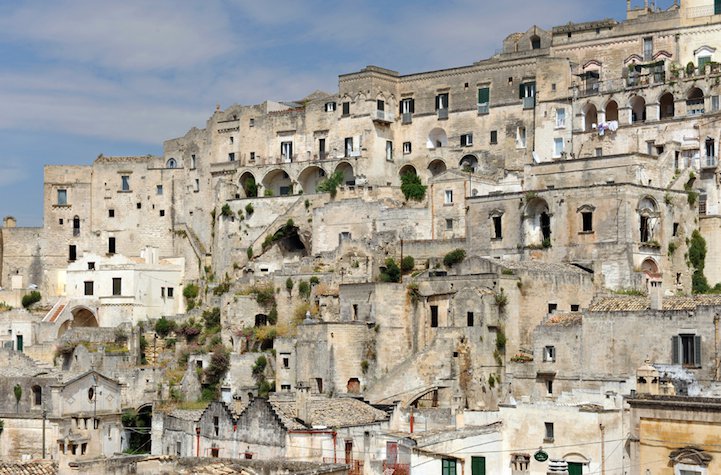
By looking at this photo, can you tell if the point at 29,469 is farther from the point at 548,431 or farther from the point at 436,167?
the point at 436,167

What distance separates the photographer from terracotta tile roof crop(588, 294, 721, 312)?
45.9 metres

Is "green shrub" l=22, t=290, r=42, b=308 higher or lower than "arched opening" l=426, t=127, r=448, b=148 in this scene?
lower

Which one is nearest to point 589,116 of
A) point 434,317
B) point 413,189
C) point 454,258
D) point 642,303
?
point 413,189

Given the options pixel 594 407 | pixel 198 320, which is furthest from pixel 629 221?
pixel 198 320

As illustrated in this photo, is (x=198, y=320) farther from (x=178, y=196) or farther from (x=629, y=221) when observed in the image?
(x=629, y=221)

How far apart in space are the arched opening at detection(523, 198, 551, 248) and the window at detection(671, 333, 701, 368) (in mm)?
13488

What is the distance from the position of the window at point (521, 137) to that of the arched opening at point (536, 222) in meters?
11.6

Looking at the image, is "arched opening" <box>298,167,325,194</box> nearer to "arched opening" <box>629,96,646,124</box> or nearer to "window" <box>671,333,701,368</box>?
"arched opening" <box>629,96,646,124</box>

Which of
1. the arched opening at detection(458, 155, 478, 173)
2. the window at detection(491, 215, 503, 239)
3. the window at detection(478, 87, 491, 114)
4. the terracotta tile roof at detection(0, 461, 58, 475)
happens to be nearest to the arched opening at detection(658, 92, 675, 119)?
the window at detection(478, 87, 491, 114)

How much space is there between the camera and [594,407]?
38.9m

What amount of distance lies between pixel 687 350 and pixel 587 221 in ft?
41.0

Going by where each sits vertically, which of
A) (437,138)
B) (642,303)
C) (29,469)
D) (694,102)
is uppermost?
(694,102)

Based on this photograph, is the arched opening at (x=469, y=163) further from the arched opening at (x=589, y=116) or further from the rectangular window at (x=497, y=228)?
the rectangular window at (x=497, y=228)

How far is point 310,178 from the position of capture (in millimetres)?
76062
